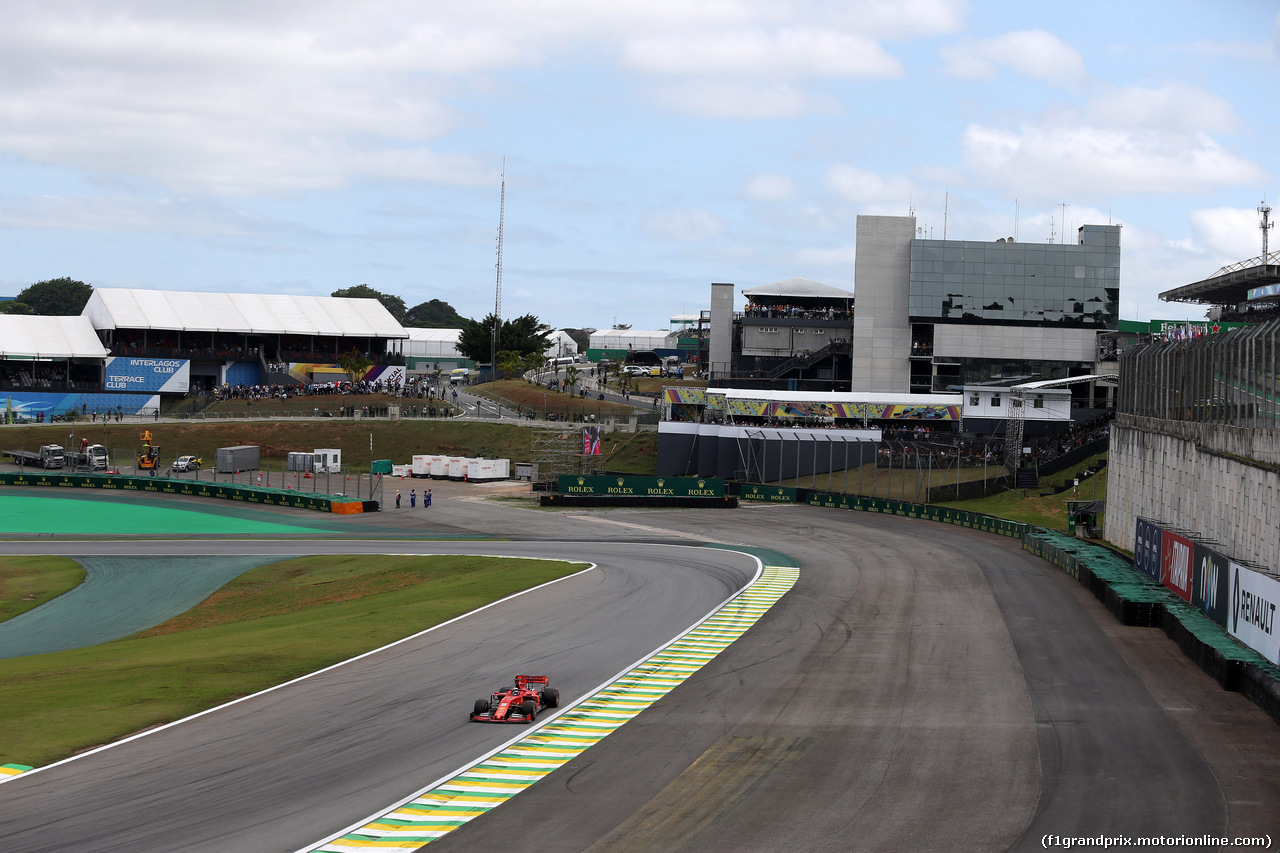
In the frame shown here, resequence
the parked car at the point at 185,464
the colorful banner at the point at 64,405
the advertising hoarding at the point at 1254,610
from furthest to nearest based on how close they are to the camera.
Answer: the colorful banner at the point at 64,405 → the parked car at the point at 185,464 → the advertising hoarding at the point at 1254,610

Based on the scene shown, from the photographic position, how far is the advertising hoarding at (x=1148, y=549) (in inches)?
1670

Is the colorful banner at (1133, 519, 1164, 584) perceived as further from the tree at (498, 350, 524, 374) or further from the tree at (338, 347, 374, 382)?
the tree at (498, 350, 524, 374)

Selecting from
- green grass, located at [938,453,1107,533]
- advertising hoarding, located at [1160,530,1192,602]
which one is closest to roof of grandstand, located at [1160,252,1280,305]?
green grass, located at [938,453,1107,533]

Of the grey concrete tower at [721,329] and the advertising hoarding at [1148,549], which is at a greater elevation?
the grey concrete tower at [721,329]

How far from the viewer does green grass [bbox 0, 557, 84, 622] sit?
160 feet

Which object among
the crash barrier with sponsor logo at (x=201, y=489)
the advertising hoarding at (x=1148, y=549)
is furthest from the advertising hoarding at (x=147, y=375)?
the advertising hoarding at (x=1148, y=549)

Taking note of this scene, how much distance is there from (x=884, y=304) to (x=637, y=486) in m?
50.5

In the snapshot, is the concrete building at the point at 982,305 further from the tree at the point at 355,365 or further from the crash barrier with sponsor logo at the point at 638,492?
the tree at the point at 355,365

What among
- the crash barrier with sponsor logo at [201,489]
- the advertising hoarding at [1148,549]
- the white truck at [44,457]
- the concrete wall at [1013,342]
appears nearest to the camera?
the advertising hoarding at [1148,549]

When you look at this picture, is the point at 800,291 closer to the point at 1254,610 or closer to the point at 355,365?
the point at 355,365

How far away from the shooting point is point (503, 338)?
525 feet

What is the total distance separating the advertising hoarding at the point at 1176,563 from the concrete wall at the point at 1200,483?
3.90 feet

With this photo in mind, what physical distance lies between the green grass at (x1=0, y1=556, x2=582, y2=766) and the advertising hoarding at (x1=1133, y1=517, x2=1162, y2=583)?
23977 millimetres

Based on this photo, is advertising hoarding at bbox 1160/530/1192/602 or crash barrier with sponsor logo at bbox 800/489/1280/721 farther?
advertising hoarding at bbox 1160/530/1192/602
